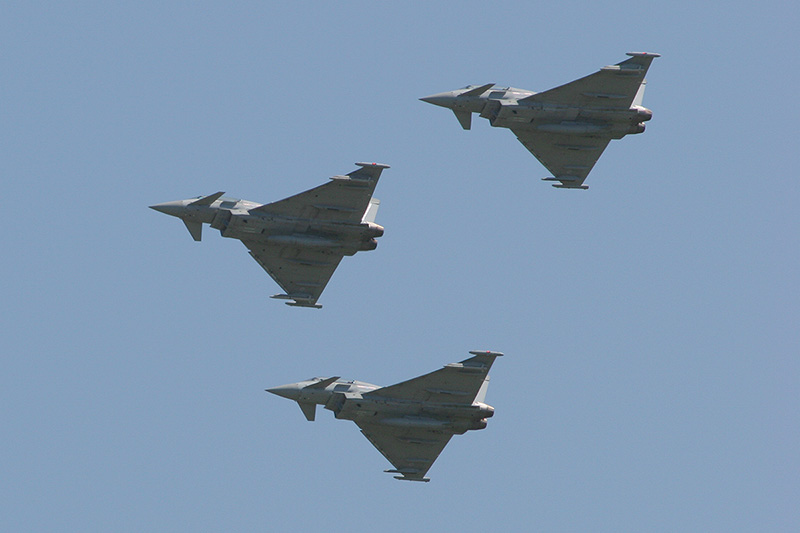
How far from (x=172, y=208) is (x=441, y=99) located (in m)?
16.0

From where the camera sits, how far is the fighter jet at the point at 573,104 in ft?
345

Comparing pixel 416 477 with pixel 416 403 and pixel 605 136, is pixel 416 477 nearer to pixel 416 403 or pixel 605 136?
pixel 416 403

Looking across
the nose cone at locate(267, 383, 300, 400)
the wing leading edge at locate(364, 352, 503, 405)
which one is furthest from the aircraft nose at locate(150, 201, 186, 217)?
the wing leading edge at locate(364, 352, 503, 405)

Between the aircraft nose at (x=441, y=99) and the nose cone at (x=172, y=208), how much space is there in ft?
48.3

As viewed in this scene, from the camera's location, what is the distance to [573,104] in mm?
105875

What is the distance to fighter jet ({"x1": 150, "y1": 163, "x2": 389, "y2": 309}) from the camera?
339ft

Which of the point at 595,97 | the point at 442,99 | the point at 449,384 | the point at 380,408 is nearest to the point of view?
the point at 449,384

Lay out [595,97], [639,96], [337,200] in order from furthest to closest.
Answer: [639,96] < [595,97] < [337,200]

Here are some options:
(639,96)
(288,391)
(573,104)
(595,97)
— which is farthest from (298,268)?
(639,96)

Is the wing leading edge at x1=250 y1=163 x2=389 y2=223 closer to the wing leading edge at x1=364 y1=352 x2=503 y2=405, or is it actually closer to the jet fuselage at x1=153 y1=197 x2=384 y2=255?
→ the jet fuselage at x1=153 y1=197 x2=384 y2=255

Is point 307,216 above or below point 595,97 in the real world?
below

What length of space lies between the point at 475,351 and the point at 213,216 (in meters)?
16.0

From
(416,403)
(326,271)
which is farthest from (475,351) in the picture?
(326,271)

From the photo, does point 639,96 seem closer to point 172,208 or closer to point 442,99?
point 442,99
